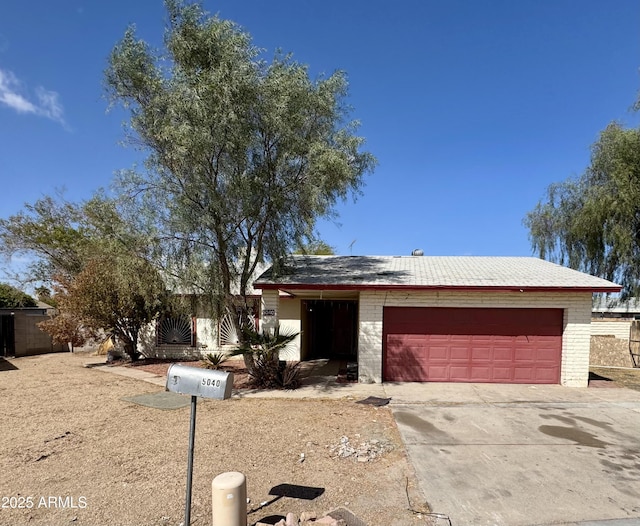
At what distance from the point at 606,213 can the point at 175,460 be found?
2124 centimetres

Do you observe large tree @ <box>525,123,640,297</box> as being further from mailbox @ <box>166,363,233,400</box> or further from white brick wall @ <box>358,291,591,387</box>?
Answer: mailbox @ <box>166,363,233,400</box>

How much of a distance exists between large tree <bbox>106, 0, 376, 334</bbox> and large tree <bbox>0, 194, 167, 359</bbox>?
0.81 metres

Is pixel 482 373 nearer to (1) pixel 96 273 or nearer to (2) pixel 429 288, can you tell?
(2) pixel 429 288

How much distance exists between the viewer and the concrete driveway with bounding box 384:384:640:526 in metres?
4.09

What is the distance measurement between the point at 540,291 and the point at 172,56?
10.9m

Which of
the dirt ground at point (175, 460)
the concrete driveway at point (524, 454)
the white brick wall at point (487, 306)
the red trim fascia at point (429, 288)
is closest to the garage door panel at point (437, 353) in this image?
the white brick wall at point (487, 306)

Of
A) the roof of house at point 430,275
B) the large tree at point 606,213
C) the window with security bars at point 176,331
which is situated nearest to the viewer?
the roof of house at point 430,275

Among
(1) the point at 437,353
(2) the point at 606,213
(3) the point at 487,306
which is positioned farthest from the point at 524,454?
(2) the point at 606,213

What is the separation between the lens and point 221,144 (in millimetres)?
8602

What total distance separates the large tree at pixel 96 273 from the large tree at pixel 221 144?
32.0 inches

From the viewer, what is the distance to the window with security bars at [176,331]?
48.7 feet

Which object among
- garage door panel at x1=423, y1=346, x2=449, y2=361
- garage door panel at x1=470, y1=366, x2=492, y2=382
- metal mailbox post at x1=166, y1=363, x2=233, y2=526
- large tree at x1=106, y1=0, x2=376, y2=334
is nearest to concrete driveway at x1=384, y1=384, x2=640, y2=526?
garage door panel at x1=470, y1=366, x2=492, y2=382

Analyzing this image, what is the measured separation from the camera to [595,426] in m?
6.84

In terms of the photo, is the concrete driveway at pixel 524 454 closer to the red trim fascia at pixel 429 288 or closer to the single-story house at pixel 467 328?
the single-story house at pixel 467 328
